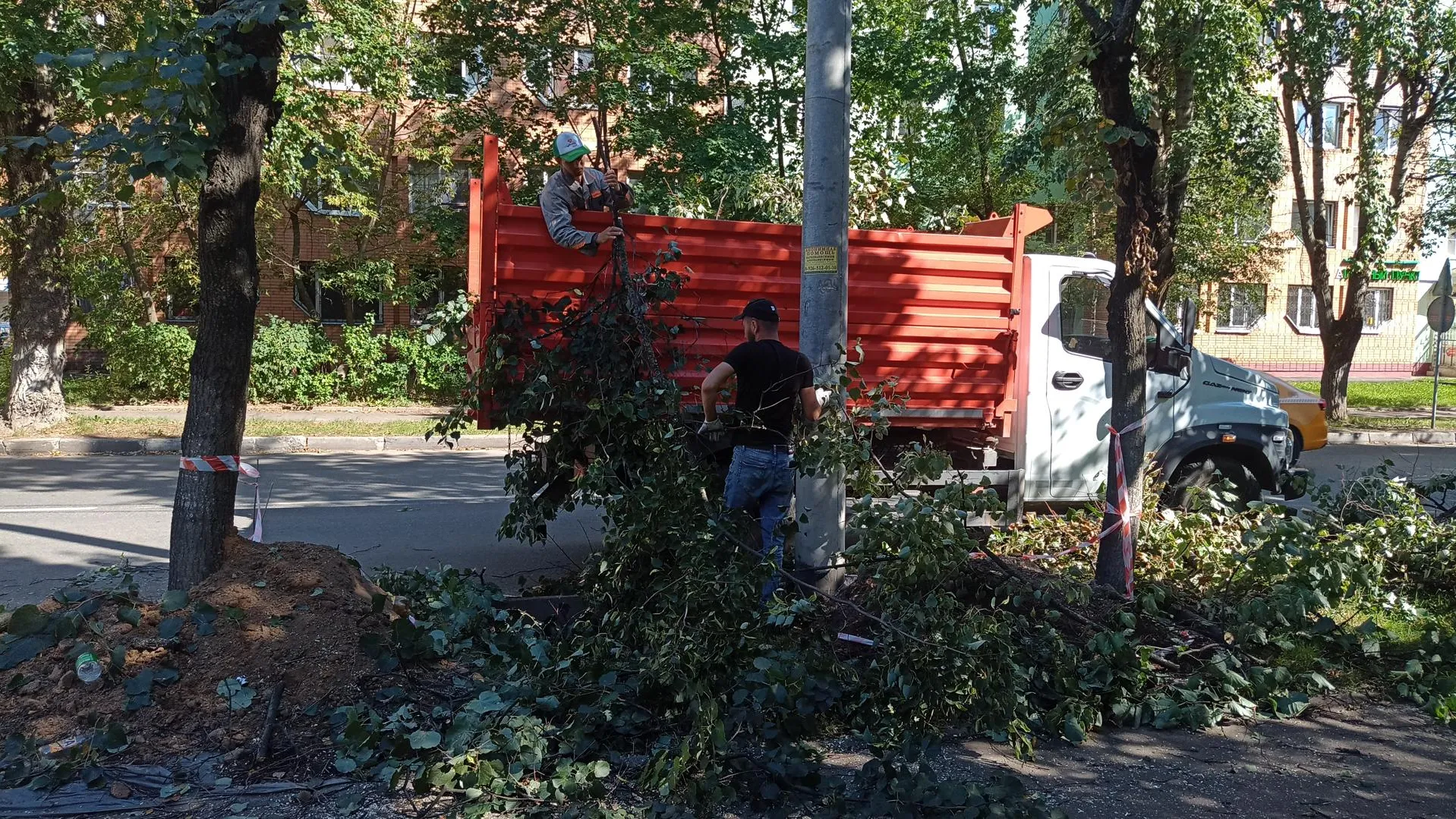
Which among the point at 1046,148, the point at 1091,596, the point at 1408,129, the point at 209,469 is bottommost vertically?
the point at 1091,596

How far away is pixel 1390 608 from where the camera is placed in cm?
588

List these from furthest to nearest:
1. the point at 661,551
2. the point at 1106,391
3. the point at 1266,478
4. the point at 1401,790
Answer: the point at 1266,478, the point at 1106,391, the point at 661,551, the point at 1401,790

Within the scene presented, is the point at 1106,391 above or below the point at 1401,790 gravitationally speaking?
above

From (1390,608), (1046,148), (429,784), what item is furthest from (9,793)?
(1390,608)

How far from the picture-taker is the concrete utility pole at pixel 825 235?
5469 millimetres

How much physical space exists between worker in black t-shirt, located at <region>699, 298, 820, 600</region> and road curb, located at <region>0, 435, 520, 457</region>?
8.54 meters

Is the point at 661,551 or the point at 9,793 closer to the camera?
the point at 9,793

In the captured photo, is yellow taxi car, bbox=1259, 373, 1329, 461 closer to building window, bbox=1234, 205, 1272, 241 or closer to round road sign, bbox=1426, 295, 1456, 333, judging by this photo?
round road sign, bbox=1426, 295, 1456, 333

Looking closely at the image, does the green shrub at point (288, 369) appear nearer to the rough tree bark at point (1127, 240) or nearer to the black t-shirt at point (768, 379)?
the black t-shirt at point (768, 379)

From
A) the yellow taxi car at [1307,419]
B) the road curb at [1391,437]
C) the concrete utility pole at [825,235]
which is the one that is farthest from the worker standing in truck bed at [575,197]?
the road curb at [1391,437]

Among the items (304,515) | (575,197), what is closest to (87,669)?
(575,197)

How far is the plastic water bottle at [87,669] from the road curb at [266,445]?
31.9 ft

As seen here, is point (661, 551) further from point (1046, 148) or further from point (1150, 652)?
point (1046, 148)

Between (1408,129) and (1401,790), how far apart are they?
60.5 feet
